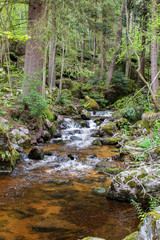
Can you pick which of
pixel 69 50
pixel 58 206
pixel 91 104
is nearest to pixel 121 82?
pixel 91 104

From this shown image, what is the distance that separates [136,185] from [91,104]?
14.8 m

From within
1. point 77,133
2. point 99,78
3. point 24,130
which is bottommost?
point 77,133

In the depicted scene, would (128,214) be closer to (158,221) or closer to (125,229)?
(125,229)

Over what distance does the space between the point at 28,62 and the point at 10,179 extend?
20.6 ft

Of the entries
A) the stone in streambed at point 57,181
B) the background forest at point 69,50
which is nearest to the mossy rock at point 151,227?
the stone in streambed at point 57,181

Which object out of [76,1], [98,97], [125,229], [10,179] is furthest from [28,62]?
[98,97]

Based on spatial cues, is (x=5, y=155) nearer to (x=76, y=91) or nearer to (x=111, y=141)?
(x=111, y=141)

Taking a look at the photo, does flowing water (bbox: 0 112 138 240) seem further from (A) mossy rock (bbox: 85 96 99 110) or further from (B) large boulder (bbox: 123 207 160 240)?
(A) mossy rock (bbox: 85 96 99 110)

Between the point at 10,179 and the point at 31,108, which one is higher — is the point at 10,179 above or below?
below

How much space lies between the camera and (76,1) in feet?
29.9

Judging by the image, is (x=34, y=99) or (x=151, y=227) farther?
(x=34, y=99)

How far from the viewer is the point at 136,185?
406 centimetres

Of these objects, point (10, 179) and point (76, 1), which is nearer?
point (10, 179)

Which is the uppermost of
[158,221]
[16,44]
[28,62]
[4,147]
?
[16,44]
